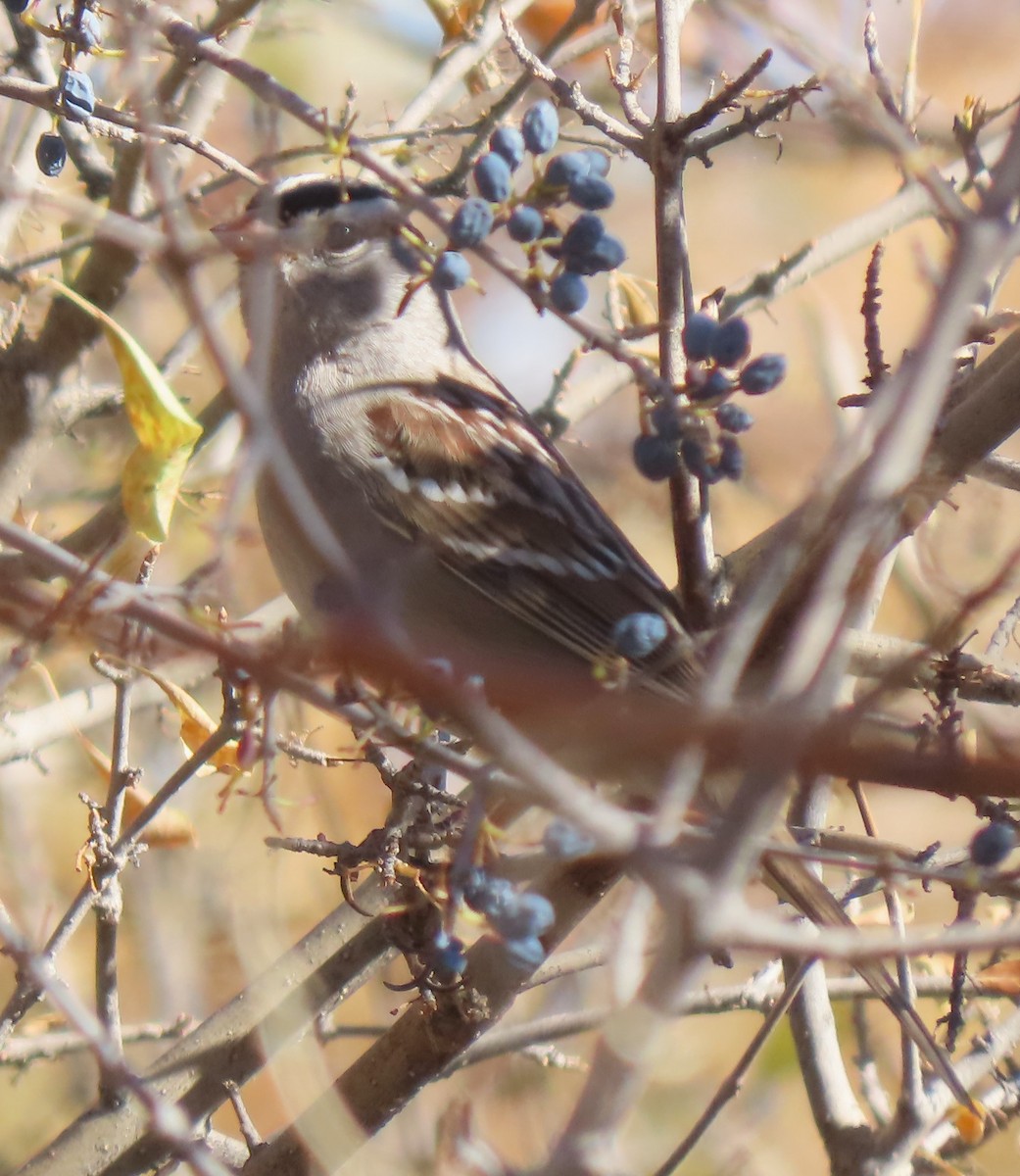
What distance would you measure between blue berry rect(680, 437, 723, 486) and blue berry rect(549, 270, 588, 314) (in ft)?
0.63

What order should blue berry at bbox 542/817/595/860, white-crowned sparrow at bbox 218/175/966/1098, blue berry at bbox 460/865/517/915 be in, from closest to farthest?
1. blue berry at bbox 542/817/595/860
2. blue berry at bbox 460/865/517/915
3. white-crowned sparrow at bbox 218/175/966/1098

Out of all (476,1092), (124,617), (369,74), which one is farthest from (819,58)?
(369,74)

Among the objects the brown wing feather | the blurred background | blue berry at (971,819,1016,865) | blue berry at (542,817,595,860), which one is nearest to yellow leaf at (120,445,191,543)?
the blurred background

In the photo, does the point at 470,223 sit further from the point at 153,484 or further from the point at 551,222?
the point at 153,484

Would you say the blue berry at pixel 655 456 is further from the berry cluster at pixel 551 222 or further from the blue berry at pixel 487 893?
the blue berry at pixel 487 893

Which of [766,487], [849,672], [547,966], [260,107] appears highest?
[766,487]

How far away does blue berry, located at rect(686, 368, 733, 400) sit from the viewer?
61.1 inches

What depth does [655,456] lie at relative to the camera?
64.2 inches

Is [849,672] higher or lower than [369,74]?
lower

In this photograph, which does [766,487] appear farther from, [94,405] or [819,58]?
[819,58]

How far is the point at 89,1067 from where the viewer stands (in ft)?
11.7

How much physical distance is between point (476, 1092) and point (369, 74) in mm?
3640

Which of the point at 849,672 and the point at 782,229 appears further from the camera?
the point at 782,229

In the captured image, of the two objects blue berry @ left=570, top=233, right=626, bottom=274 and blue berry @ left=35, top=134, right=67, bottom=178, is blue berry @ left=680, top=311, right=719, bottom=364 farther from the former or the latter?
blue berry @ left=35, top=134, right=67, bottom=178
